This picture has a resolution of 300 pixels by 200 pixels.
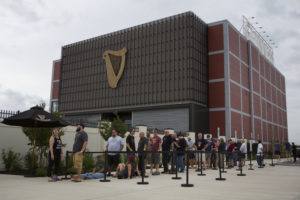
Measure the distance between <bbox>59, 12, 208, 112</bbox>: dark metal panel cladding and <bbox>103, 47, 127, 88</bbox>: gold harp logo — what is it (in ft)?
2.70

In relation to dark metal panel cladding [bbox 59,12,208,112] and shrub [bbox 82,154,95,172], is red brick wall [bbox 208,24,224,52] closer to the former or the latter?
dark metal panel cladding [bbox 59,12,208,112]

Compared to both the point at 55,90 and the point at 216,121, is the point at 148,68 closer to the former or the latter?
the point at 216,121

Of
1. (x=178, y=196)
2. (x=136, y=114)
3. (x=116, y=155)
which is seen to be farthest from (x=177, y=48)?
(x=178, y=196)

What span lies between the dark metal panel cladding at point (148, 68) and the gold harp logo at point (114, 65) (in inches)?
32.4

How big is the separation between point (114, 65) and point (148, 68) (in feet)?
24.6

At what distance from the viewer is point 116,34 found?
56562 millimetres

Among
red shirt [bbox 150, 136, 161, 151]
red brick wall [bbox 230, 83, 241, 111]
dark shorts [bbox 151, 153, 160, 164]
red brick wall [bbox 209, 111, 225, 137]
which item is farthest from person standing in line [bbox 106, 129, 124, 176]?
red brick wall [bbox 230, 83, 241, 111]

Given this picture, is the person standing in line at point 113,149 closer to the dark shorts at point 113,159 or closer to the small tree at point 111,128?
the dark shorts at point 113,159

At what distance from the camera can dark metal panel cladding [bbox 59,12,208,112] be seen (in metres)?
47.3

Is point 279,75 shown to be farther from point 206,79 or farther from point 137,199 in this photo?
point 137,199

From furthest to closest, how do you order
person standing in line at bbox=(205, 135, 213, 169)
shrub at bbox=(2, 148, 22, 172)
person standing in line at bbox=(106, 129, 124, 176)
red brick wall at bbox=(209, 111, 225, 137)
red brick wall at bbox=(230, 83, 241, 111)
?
red brick wall at bbox=(230, 83, 241, 111) → red brick wall at bbox=(209, 111, 225, 137) → person standing in line at bbox=(205, 135, 213, 169) → shrub at bbox=(2, 148, 22, 172) → person standing in line at bbox=(106, 129, 124, 176)

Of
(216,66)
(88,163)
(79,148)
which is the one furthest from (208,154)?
(216,66)

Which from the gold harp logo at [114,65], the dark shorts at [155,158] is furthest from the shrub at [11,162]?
the gold harp logo at [114,65]

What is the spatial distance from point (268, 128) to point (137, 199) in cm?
6262
